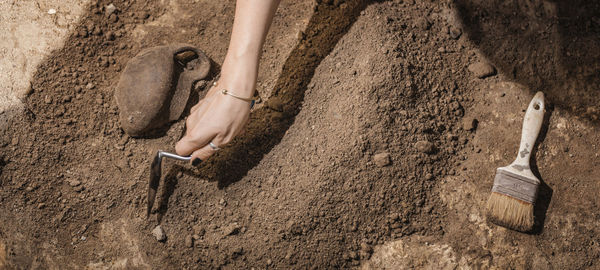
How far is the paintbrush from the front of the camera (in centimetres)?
117

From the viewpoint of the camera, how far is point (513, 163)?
1.21m

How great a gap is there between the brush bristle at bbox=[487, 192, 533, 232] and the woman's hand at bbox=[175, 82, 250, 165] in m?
0.87

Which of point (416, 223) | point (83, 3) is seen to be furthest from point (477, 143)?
point (83, 3)

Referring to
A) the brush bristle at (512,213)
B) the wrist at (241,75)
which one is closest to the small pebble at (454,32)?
the brush bristle at (512,213)

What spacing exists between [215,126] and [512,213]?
99cm

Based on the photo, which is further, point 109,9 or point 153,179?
point 109,9

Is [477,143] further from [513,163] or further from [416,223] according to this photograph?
[416,223]

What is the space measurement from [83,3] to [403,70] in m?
1.30

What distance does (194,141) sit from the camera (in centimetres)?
118

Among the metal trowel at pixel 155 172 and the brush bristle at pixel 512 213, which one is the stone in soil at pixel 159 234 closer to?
the metal trowel at pixel 155 172

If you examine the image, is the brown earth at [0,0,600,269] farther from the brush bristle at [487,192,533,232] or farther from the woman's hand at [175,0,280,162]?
the woman's hand at [175,0,280,162]

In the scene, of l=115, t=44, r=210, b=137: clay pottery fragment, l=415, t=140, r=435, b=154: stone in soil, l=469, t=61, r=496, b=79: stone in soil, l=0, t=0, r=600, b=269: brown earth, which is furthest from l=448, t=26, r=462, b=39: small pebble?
l=115, t=44, r=210, b=137: clay pottery fragment

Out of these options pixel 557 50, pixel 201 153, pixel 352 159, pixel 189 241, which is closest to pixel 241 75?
pixel 201 153

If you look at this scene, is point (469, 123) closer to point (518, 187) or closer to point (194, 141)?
point (518, 187)
